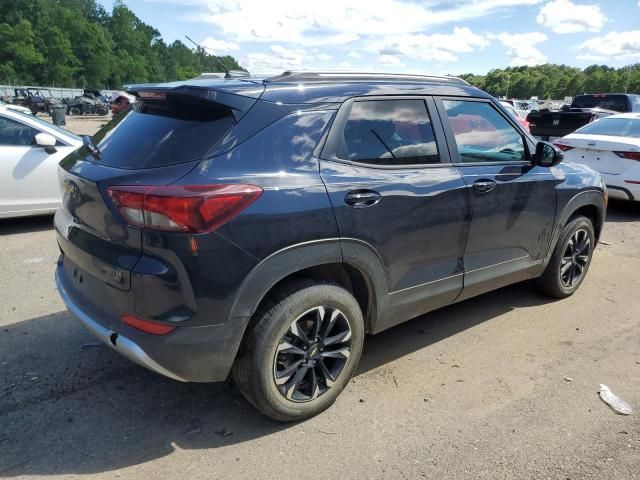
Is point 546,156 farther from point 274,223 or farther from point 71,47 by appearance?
point 71,47

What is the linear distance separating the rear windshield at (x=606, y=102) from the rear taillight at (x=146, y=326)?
18587 millimetres

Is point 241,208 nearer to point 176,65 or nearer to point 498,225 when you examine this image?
point 498,225

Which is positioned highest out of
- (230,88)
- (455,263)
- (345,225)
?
(230,88)

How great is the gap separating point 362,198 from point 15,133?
555 cm

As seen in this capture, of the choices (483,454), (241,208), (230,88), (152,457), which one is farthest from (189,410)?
(230,88)

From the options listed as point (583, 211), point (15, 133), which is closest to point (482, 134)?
point (583, 211)

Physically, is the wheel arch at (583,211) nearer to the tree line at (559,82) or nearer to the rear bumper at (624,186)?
the rear bumper at (624,186)

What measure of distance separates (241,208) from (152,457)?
1358 mm

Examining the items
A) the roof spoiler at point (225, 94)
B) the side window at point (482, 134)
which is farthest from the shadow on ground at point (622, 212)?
the roof spoiler at point (225, 94)

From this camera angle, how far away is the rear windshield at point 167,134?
258 centimetres

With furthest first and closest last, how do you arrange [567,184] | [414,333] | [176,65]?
[176,65], [567,184], [414,333]

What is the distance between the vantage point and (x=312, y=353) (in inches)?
114

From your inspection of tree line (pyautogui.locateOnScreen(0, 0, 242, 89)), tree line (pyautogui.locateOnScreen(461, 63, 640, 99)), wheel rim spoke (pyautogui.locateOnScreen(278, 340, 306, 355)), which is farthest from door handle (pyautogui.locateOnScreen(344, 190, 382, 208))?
tree line (pyautogui.locateOnScreen(461, 63, 640, 99))

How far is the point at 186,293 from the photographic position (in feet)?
7.89
